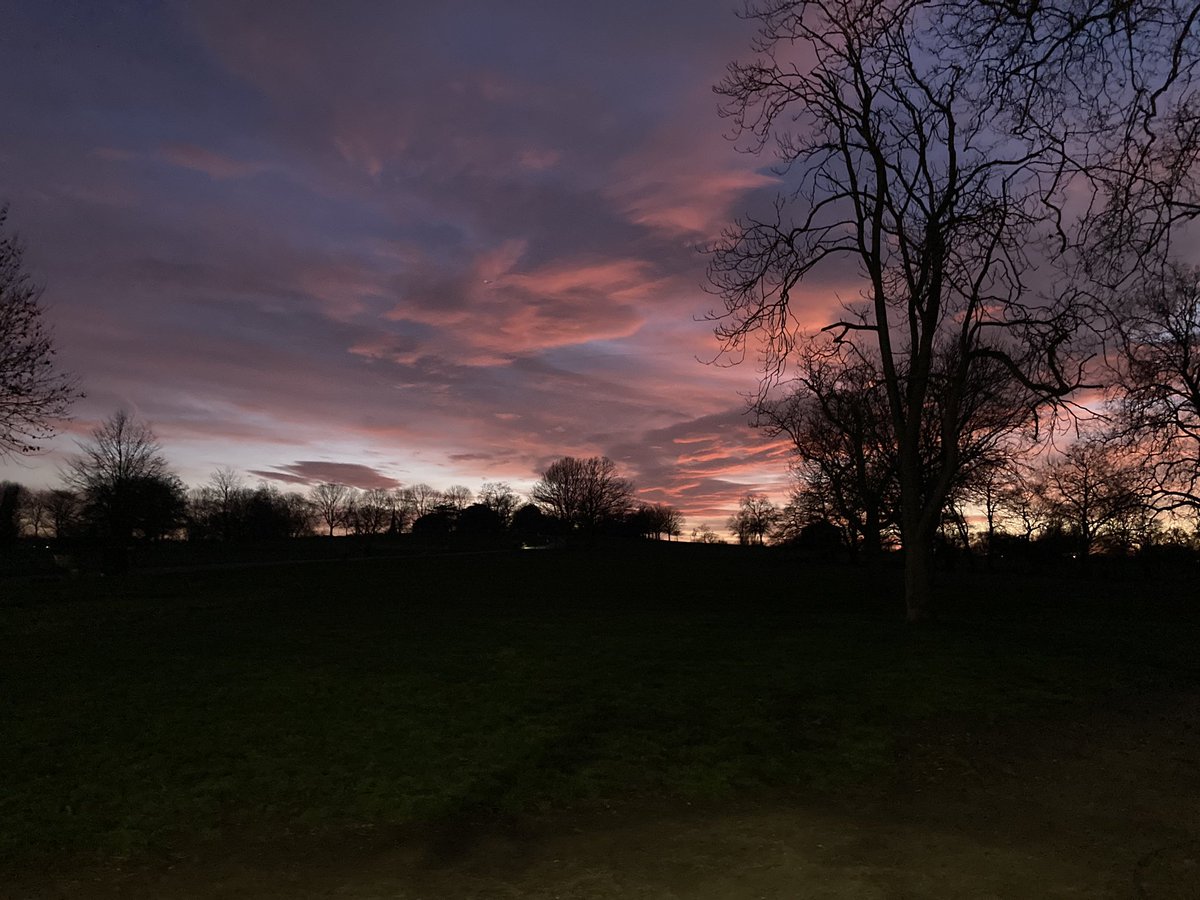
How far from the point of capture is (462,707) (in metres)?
10.2

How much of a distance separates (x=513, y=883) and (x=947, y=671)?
895 cm

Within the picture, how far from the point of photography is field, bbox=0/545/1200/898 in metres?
5.56

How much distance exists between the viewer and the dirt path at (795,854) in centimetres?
516

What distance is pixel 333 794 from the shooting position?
23.9ft

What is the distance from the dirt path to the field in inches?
1.2

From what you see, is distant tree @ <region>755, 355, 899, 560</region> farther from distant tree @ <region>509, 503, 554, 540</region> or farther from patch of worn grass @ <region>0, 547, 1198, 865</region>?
distant tree @ <region>509, 503, 554, 540</region>

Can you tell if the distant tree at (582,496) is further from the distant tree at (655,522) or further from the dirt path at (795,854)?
the dirt path at (795,854)

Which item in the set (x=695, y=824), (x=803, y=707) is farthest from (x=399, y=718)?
(x=803, y=707)

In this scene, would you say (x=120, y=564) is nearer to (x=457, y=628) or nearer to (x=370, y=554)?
(x=457, y=628)

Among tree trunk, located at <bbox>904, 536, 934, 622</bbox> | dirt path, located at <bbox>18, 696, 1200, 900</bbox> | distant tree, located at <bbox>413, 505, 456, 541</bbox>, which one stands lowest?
dirt path, located at <bbox>18, 696, 1200, 900</bbox>

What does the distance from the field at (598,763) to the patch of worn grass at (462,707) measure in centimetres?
5

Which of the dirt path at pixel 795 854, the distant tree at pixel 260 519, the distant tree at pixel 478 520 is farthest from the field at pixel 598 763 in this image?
the distant tree at pixel 478 520

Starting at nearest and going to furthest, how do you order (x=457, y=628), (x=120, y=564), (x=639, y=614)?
1. (x=457, y=628)
2. (x=639, y=614)
3. (x=120, y=564)

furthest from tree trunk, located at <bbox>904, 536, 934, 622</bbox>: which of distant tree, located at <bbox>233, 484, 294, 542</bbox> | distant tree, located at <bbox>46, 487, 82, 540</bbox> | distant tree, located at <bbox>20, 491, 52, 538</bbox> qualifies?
distant tree, located at <bbox>20, 491, 52, 538</bbox>
